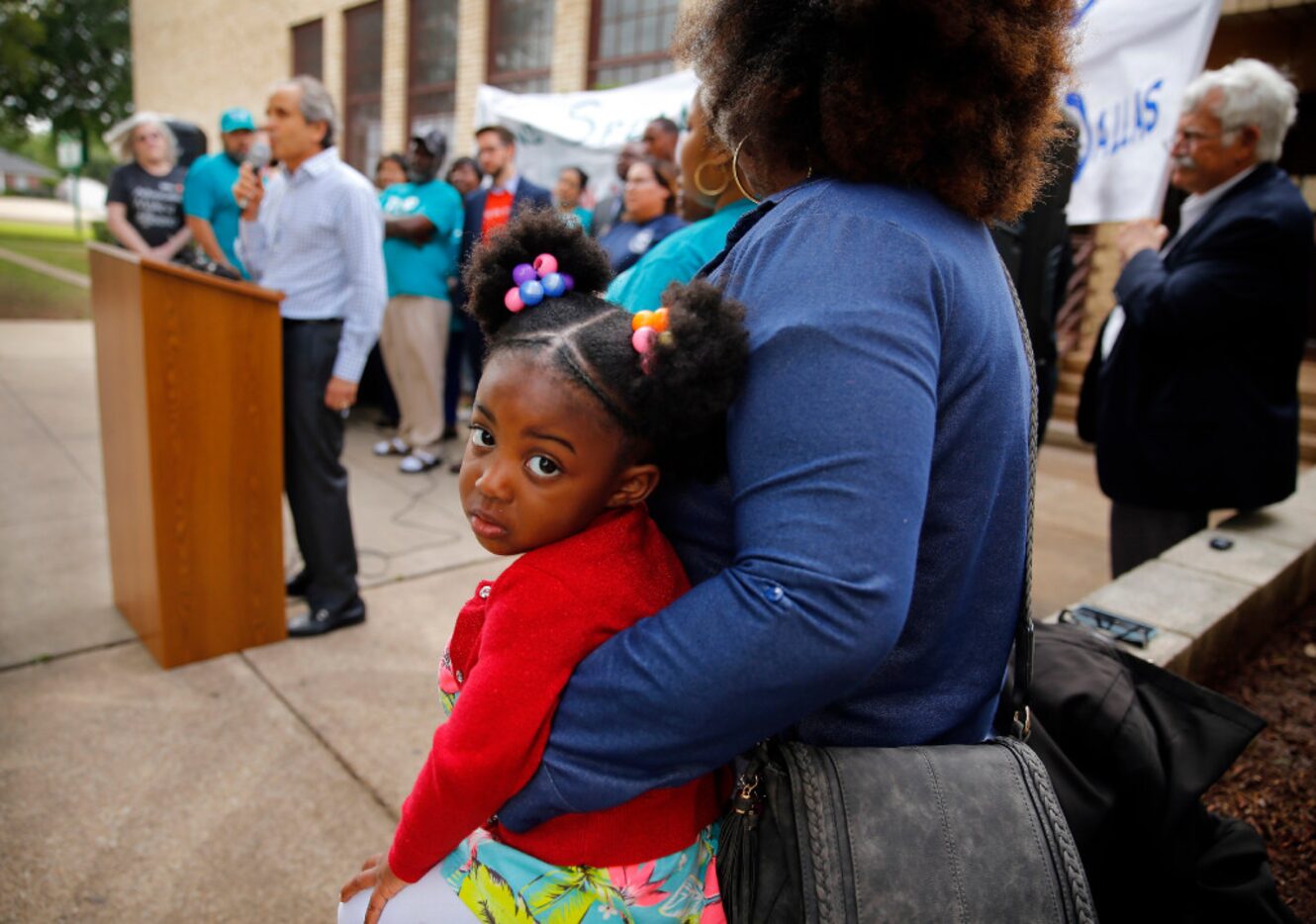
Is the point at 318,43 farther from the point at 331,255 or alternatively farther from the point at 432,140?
the point at 331,255

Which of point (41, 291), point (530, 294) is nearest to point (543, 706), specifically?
point (530, 294)

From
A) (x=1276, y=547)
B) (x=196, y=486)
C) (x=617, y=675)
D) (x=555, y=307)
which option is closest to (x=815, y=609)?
(x=617, y=675)

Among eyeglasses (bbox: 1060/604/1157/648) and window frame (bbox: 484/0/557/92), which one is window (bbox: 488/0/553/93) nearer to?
window frame (bbox: 484/0/557/92)

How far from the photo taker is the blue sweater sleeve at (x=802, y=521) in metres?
0.81

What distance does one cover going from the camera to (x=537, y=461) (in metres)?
1.04

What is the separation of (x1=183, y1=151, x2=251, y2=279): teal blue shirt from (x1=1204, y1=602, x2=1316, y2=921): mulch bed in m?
Answer: 5.68

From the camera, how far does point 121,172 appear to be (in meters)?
6.48

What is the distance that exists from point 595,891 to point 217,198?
19.5 ft

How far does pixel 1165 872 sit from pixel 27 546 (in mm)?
4556

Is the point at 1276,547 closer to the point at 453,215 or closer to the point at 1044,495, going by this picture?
the point at 1044,495

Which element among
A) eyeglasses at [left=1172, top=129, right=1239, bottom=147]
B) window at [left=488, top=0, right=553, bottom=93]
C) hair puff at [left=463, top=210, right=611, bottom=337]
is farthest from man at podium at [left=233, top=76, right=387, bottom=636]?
window at [left=488, top=0, right=553, bottom=93]

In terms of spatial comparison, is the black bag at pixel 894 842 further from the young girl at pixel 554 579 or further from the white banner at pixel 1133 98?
the white banner at pixel 1133 98

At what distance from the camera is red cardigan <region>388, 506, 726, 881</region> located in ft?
3.16

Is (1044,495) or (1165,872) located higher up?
(1165,872)
